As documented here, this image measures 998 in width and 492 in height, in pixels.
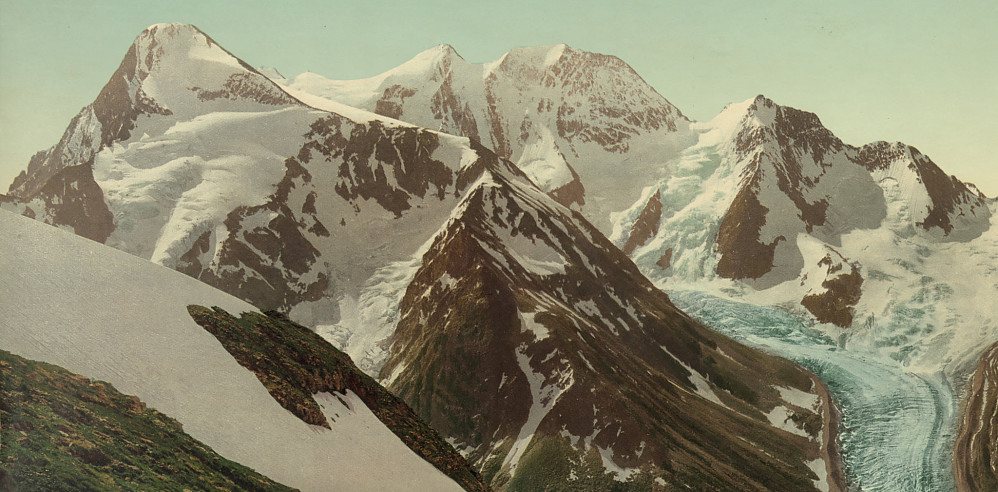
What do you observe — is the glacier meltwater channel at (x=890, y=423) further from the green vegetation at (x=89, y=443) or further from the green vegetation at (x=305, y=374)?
the green vegetation at (x=89, y=443)

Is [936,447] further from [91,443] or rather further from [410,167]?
[91,443]

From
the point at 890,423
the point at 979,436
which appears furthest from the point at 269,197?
the point at 979,436

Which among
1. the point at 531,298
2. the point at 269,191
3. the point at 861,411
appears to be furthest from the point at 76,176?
the point at 861,411

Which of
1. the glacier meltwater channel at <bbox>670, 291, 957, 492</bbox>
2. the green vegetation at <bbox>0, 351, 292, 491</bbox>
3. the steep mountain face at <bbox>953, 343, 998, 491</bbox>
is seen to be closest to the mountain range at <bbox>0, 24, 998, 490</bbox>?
the steep mountain face at <bbox>953, 343, 998, 491</bbox>

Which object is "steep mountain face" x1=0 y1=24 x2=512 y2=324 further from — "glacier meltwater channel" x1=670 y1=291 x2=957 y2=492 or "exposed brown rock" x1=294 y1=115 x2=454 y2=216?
"glacier meltwater channel" x1=670 y1=291 x2=957 y2=492

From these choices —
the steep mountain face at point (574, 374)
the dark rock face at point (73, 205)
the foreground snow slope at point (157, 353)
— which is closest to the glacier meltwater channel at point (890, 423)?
the steep mountain face at point (574, 374)

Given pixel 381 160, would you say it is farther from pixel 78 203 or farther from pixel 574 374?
pixel 574 374

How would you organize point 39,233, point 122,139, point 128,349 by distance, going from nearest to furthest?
point 128,349, point 39,233, point 122,139
